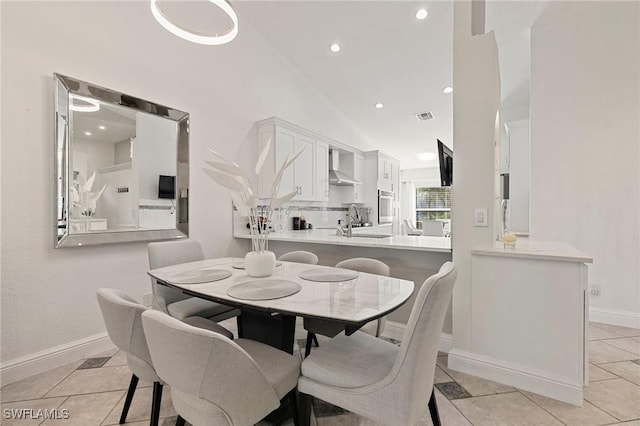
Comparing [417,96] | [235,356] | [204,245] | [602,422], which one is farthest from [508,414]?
[417,96]

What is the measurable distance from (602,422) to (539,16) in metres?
3.91

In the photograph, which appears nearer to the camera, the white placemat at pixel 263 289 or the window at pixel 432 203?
the white placemat at pixel 263 289

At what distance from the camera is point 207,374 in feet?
3.09

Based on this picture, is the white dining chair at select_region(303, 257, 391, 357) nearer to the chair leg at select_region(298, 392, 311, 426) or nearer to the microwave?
the chair leg at select_region(298, 392, 311, 426)

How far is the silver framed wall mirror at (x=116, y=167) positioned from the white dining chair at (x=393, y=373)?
230cm

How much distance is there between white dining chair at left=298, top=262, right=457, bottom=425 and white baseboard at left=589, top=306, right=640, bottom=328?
2.96 meters

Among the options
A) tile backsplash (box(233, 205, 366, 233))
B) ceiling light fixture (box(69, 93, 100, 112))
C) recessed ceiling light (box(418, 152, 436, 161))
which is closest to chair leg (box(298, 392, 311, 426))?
tile backsplash (box(233, 205, 366, 233))

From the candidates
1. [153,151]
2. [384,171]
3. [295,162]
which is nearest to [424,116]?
[384,171]

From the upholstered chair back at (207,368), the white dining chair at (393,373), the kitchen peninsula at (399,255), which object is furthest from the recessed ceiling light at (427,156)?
the upholstered chair back at (207,368)

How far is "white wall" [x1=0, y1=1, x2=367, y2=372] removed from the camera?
6.79ft

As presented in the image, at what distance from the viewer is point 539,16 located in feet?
10.8

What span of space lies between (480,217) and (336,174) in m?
Answer: 3.31

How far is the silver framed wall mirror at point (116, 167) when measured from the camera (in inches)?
90.9

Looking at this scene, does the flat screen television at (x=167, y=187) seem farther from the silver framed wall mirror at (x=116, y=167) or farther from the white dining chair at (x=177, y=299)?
the white dining chair at (x=177, y=299)
